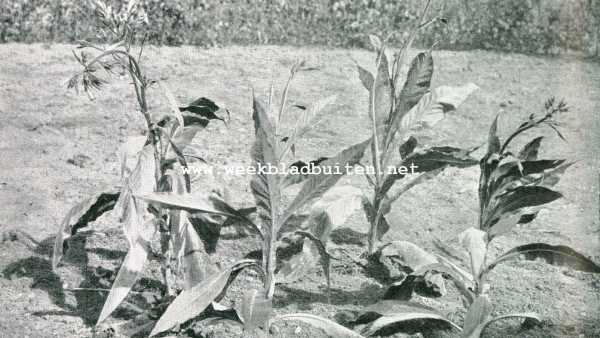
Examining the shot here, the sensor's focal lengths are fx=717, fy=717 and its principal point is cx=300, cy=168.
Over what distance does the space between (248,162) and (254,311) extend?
2.05m

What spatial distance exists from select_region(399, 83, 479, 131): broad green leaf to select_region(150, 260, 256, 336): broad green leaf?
1116mm

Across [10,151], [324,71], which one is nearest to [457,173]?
[324,71]

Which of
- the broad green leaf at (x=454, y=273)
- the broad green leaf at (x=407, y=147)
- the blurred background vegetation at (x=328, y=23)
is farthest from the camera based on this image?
the blurred background vegetation at (x=328, y=23)

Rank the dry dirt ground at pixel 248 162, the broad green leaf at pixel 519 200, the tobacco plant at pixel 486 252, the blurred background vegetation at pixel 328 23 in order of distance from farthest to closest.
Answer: the blurred background vegetation at pixel 328 23
the dry dirt ground at pixel 248 162
the broad green leaf at pixel 519 200
the tobacco plant at pixel 486 252

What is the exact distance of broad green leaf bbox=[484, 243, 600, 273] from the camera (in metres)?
2.27

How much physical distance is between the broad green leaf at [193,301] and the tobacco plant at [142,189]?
0.11m

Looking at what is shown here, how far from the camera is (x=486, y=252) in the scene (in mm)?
2428

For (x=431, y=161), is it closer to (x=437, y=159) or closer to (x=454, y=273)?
(x=437, y=159)

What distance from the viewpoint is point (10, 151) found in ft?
13.0

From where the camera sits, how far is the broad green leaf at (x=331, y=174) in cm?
224

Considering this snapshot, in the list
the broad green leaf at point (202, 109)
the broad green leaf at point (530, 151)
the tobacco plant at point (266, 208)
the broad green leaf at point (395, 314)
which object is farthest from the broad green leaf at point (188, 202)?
the broad green leaf at point (530, 151)

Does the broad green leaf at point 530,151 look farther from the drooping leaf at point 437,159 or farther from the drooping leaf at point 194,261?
the drooping leaf at point 194,261

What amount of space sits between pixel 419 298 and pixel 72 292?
137 centimetres

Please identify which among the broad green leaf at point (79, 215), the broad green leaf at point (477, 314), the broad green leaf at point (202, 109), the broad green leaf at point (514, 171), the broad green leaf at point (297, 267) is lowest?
the broad green leaf at point (477, 314)
